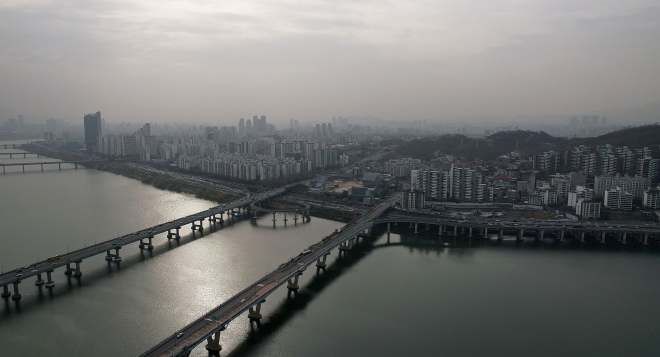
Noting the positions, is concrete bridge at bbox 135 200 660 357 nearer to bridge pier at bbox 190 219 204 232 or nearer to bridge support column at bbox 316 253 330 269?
bridge support column at bbox 316 253 330 269

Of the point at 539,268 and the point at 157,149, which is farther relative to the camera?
the point at 157,149

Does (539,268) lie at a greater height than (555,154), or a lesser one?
lesser

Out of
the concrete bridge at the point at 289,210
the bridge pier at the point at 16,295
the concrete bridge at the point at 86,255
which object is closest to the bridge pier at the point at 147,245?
the concrete bridge at the point at 86,255

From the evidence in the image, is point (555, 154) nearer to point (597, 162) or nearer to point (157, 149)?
point (597, 162)

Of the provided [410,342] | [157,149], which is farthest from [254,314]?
[157,149]

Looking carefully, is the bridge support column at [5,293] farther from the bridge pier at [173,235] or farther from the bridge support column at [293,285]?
the bridge support column at [293,285]

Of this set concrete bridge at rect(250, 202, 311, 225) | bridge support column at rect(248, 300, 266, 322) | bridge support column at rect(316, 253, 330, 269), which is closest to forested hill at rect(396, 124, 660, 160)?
concrete bridge at rect(250, 202, 311, 225)
